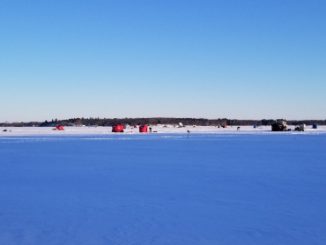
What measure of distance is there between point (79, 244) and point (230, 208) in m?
2.59

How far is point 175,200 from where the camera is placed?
739cm

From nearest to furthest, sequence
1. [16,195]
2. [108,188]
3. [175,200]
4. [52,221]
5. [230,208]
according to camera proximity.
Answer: [52,221] < [230,208] < [175,200] < [16,195] < [108,188]

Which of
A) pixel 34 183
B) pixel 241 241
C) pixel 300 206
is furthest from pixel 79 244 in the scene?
pixel 34 183

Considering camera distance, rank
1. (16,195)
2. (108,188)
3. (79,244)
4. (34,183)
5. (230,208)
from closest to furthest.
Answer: (79,244)
(230,208)
(16,195)
(108,188)
(34,183)

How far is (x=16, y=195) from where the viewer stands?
795cm

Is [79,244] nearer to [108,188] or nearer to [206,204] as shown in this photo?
[206,204]

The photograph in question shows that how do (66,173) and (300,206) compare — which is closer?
(300,206)

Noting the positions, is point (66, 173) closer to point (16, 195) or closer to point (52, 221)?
point (16, 195)

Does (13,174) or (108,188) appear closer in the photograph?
(108,188)

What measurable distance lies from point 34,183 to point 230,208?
4.50m

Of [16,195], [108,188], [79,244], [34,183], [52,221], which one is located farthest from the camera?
[34,183]

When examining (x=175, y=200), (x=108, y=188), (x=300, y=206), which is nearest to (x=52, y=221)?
(x=175, y=200)

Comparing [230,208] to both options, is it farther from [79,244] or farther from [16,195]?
[16,195]

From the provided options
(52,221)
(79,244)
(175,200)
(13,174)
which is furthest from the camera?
(13,174)
